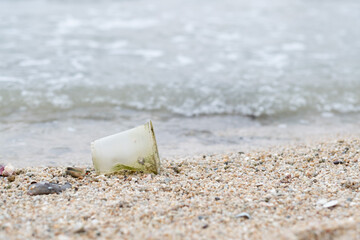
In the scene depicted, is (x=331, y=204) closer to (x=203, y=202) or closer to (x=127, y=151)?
(x=203, y=202)

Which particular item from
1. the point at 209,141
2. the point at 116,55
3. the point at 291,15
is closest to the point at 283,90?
the point at 209,141

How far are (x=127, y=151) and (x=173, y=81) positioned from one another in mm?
2658

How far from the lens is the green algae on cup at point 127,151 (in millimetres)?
2531

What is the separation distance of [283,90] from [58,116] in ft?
9.24

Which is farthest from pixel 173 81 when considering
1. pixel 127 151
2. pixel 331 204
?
pixel 331 204

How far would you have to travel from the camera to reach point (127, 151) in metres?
2.57

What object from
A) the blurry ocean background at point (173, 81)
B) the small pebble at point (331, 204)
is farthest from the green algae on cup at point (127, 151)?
the small pebble at point (331, 204)

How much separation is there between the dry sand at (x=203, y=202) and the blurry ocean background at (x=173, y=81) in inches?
25.2

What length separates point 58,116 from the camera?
412 cm

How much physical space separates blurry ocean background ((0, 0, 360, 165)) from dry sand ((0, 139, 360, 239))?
25.2 inches

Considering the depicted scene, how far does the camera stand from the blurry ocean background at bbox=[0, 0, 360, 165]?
3.80m

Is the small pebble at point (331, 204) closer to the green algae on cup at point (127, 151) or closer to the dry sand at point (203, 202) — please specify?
the dry sand at point (203, 202)

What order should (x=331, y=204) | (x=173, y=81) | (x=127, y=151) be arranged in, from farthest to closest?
(x=173, y=81)
(x=127, y=151)
(x=331, y=204)

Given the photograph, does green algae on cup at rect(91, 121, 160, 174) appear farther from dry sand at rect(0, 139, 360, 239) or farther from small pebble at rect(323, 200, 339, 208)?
small pebble at rect(323, 200, 339, 208)
